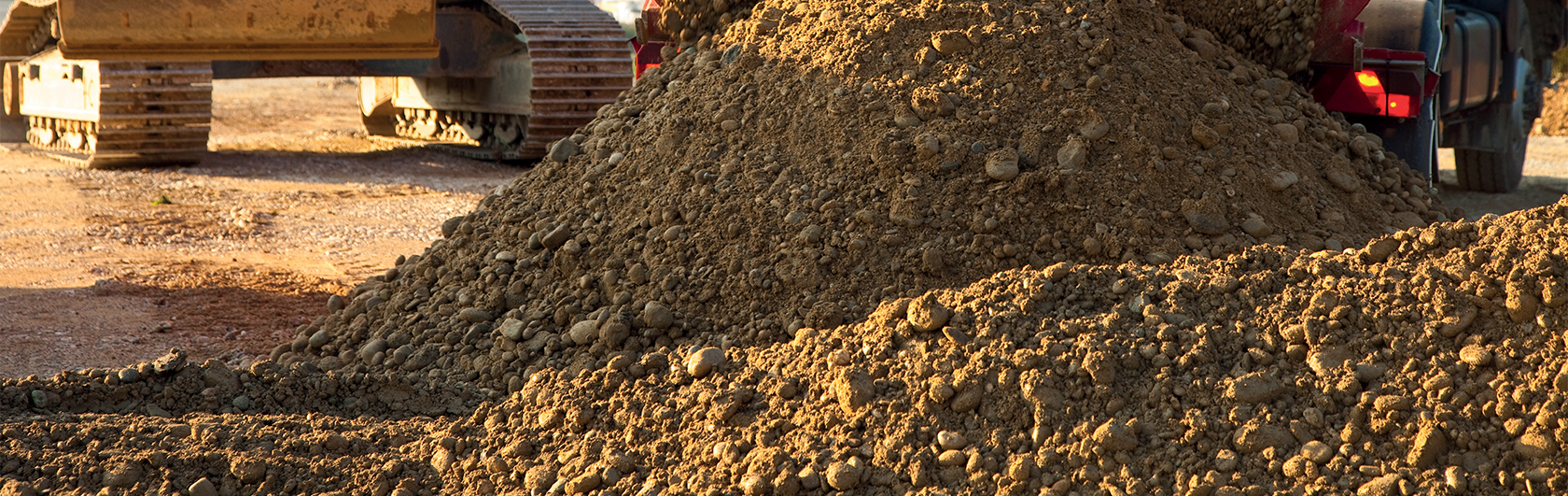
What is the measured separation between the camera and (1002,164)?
11.0ft

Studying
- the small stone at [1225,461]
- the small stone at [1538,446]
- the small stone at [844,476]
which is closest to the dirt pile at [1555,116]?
the small stone at [1538,446]

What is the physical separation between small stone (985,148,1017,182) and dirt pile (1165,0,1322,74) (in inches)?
47.2

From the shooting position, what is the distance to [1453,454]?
2.34 meters

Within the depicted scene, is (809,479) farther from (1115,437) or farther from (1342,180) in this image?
(1342,180)

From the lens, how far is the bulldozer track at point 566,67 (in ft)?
31.1

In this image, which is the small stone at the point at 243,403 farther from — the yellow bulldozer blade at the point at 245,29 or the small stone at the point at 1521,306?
the yellow bulldozer blade at the point at 245,29

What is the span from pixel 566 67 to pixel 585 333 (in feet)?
21.5

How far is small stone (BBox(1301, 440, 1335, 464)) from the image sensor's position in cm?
237

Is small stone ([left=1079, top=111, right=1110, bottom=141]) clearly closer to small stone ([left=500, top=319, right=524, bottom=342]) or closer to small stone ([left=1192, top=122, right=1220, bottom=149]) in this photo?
small stone ([left=1192, top=122, right=1220, bottom=149])

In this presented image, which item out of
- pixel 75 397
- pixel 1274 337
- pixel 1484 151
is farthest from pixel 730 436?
pixel 1484 151

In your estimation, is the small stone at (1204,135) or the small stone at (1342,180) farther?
the small stone at (1342,180)

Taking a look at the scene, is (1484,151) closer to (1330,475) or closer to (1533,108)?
(1533,108)

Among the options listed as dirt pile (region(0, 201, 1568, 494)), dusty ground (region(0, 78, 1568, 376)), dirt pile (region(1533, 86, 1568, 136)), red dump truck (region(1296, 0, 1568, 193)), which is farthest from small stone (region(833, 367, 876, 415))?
dirt pile (region(1533, 86, 1568, 136))

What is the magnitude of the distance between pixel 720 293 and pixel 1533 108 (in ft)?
23.6
